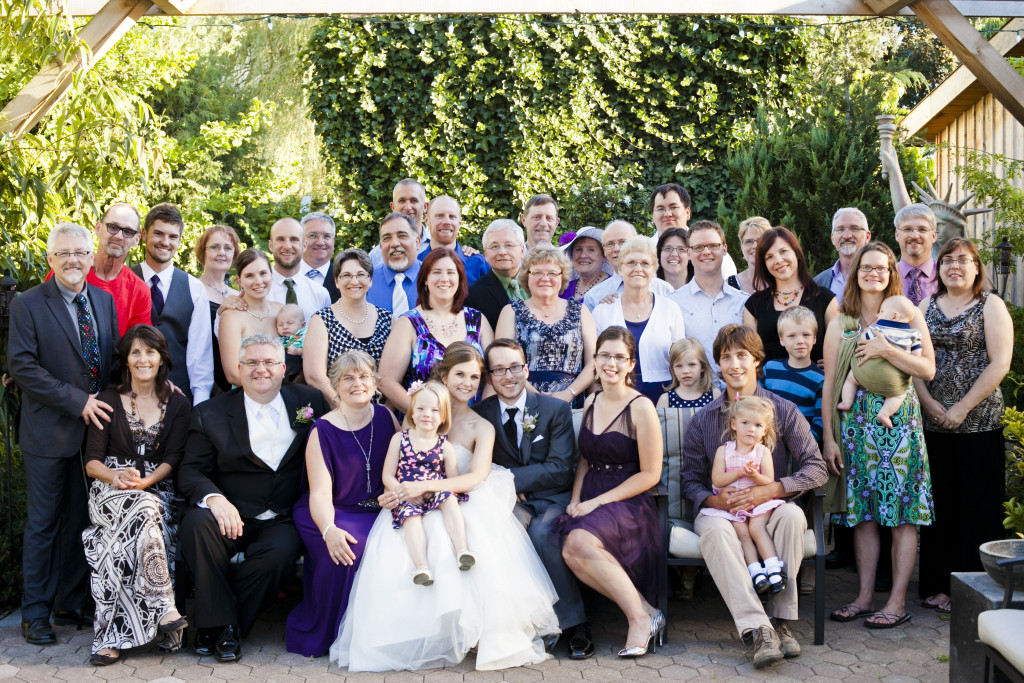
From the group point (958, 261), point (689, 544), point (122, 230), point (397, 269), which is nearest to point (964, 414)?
point (958, 261)

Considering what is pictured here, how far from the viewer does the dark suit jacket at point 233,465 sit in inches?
185

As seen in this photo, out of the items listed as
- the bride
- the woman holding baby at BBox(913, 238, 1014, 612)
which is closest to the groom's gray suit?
the bride

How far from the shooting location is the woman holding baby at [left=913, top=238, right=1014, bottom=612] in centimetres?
486

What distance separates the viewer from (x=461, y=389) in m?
4.74

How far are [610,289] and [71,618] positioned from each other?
3.45 meters

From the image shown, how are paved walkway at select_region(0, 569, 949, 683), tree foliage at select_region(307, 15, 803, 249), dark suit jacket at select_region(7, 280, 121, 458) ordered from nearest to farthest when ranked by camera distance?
paved walkway at select_region(0, 569, 949, 683) < dark suit jacket at select_region(7, 280, 121, 458) < tree foliage at select_region(307, 15, 803, 249)

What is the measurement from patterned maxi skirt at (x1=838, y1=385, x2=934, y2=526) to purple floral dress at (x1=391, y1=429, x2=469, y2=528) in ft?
6.56

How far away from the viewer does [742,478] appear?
4.58 meters

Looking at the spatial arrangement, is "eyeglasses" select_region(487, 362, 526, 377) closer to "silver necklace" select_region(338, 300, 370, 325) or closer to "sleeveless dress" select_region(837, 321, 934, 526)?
"silver necklace" select_region(338, 300, 370, 325)

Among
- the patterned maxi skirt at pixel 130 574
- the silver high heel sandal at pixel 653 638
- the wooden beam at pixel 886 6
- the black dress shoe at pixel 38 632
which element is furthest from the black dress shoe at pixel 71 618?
the wooden beam at pixel 886 6

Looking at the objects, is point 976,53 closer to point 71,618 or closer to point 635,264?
point 635,264

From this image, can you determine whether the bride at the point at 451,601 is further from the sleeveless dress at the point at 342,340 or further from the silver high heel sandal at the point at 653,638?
the sleeveless dress at the point at 342,340

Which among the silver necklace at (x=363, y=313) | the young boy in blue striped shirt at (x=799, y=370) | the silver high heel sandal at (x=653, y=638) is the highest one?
the silver necklace at (x=363, y=313)

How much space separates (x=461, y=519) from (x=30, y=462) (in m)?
2.22
